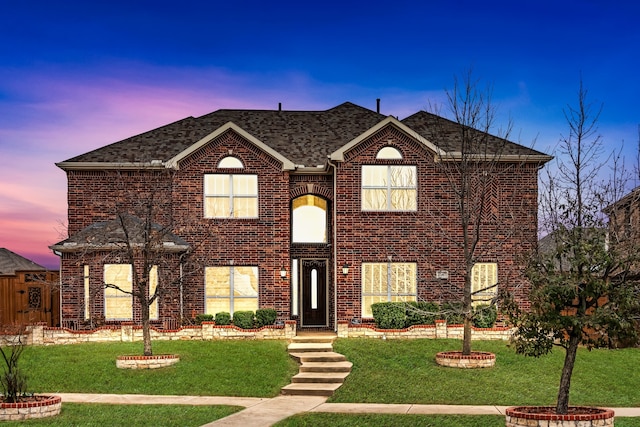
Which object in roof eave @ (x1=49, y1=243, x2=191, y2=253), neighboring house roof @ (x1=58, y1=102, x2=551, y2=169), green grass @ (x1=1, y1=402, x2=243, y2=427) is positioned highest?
neighboring house roof @ (x1=58, y1=102, x2=551, y2=169)

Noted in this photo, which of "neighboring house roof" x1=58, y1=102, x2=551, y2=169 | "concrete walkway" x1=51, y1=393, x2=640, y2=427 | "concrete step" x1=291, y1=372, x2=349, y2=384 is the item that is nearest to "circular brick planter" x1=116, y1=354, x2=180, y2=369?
"concrete walkway" x1=51, y1=393, x2=640, y2=427

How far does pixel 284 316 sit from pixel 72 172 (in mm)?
8984

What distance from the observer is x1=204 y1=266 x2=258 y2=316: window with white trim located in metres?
28.1

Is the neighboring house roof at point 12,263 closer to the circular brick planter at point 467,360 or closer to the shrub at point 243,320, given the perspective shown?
the shrub at point 243,320

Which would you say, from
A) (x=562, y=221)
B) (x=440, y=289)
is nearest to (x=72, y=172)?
(x=440, y=289)

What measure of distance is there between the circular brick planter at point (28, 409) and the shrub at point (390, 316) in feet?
40.1

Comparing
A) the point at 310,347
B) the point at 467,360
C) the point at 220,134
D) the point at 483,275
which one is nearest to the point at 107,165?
the point at 220,134

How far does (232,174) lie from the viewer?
28.4 m

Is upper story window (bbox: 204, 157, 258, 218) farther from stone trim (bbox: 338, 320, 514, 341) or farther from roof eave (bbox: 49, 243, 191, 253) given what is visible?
stone trim (bbox: 338, 320, 514, 341)

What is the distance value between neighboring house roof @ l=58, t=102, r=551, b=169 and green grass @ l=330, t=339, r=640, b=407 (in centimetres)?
780

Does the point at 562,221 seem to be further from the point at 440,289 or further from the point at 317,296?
the point at 317,296

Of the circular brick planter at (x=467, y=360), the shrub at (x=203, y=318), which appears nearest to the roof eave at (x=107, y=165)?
the shrub at (x=203, y=318)

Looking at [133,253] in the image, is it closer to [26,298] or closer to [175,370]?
[26,298]

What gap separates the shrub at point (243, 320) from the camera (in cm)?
2669
